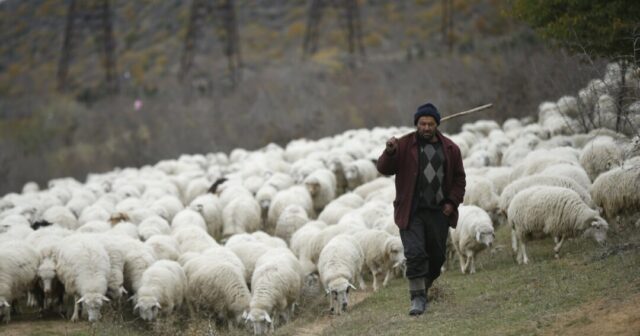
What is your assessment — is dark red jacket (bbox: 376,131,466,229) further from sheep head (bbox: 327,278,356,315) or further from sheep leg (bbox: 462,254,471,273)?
sheep leg (bbox: 462,254,471,273)

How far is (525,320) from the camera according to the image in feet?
23.2

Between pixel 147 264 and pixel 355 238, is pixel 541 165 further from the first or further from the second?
pixel 147 264

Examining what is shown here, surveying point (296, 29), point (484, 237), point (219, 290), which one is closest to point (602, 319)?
point (484, 237)

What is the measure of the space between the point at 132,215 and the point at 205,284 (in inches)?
207

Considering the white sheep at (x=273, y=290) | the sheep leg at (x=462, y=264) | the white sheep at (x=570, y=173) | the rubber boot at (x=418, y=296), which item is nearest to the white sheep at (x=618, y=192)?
the white sheep at (x=570, y=173)

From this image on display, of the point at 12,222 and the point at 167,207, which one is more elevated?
the point at 167,207

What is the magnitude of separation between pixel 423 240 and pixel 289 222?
7.22 meters

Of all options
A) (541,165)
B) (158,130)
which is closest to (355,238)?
(541,165)

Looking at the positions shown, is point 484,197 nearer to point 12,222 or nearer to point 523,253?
point 523,253

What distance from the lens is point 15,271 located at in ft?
34.6

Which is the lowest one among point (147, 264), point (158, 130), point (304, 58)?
point (147, 264)

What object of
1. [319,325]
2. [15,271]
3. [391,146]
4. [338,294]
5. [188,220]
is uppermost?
[391,146]

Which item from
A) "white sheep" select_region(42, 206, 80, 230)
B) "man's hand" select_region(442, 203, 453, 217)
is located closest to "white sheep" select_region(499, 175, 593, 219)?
"man's hand" select_region(442, 203, 453, 217)

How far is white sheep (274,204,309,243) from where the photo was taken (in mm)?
14531
